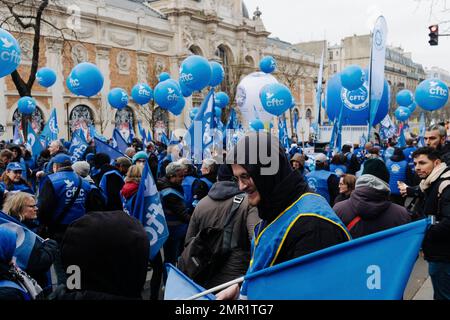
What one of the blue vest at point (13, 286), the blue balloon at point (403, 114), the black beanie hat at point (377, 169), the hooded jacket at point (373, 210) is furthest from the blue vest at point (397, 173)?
the blue balloon at point (403, 114)

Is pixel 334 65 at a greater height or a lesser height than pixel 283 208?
greater

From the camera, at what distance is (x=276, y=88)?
1437cm

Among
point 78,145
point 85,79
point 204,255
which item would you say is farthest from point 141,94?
point 204,255

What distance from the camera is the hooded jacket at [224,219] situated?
338cm

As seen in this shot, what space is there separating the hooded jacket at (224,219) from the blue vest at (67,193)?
1.74 m

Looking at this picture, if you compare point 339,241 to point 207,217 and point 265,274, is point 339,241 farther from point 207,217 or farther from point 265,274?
point 207,217

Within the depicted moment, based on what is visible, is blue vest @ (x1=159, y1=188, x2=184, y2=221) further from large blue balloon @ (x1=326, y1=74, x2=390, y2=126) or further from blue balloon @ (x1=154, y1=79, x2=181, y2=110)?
large blue balloon @ (x1=326, y1=74, x2=390, y2=126)

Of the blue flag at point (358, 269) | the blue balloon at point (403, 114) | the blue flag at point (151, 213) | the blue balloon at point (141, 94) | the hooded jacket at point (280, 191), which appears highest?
the blue balloon at point (141, 94)

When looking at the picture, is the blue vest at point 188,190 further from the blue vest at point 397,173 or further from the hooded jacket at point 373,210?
the blue vest at point 397,173

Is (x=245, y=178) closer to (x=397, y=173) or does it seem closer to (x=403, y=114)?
(x=397, y=173)

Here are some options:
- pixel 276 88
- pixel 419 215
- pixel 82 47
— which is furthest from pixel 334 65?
pixel 419 215

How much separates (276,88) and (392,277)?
1300cm

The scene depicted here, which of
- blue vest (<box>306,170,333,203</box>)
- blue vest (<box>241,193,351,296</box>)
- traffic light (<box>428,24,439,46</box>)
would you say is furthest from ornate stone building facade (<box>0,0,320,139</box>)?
blue vest (<box>241,193,351,296</box>)

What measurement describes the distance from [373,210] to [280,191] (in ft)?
6.03
